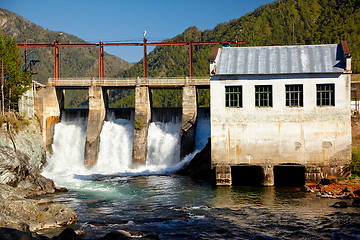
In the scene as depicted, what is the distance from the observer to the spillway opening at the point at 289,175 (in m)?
35.1

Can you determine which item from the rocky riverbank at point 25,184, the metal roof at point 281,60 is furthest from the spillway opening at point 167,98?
the metal roof at point 281,60

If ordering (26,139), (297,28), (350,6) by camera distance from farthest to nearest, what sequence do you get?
(297,28) < (350,6) < (26,139)

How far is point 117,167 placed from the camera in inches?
2004

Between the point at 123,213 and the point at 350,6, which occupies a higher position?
the point at 350,6

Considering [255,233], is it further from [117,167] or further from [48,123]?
[48,123]

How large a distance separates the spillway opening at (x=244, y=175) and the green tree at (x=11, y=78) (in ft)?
82.4

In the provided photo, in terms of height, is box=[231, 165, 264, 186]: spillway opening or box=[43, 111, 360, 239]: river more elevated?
box=[231, 165, 264, 186]: spillway opening

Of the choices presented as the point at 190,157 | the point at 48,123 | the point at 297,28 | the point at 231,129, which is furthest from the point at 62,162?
the point at 297,28

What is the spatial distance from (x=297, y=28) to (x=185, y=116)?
100814 mm

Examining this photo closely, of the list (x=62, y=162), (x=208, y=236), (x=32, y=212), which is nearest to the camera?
(x=208, y=236)

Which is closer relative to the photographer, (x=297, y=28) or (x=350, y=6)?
(x=350, y=6)

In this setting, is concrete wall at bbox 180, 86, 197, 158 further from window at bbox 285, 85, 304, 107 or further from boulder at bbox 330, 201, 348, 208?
boulder at bbox 330, 201, 348, 208

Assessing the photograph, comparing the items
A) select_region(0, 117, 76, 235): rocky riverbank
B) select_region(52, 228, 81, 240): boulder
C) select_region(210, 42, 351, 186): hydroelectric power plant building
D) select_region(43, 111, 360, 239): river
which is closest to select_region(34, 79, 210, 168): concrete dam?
select_region(43, 111, 360, 239): river

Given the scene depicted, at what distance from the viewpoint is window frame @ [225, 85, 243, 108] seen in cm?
3409
